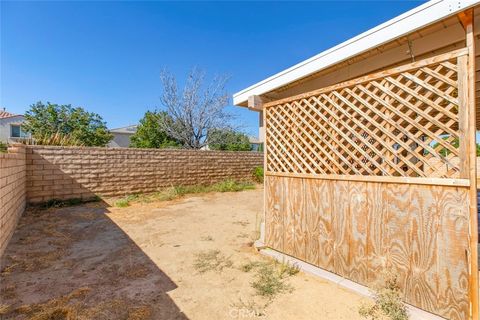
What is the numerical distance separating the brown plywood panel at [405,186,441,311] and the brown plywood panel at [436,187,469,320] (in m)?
0.04

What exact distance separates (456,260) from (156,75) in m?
15.6

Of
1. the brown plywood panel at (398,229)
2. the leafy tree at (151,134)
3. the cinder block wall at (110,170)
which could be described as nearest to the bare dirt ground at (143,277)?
the brown plywood panel at (398,229)

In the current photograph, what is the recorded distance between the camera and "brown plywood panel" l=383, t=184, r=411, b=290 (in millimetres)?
2020

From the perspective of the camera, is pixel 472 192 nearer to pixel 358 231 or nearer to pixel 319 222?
pixel 358 231

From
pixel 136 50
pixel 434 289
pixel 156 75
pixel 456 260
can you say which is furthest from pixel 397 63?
pixel 156 75

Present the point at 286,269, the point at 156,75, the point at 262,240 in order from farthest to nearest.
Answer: the point at 156,75
the point at 262,240
the point at 286,269

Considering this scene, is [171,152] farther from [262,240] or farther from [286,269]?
[286,269]

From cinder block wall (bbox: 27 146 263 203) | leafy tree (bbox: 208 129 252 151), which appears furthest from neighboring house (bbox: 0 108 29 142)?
cinder block wall (bbox: 27 146 263 203)

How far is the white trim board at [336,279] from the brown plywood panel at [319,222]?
7 cm

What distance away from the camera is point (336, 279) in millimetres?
2467

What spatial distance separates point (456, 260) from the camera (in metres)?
1.75

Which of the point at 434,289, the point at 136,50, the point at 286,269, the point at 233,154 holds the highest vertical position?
the point at 136,50

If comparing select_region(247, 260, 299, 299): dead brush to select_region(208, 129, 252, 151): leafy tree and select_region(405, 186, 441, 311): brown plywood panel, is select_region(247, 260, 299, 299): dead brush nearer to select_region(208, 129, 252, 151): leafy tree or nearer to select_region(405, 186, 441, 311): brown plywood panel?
select_region(405, 186, 441, 311): brown plywood panel

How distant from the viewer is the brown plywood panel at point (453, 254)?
1.72 metres
